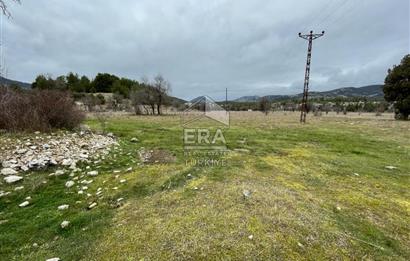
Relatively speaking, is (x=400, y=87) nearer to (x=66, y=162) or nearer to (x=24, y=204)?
(x=66, y=162)

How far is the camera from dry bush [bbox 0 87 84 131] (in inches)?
287

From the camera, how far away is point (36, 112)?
7836 millimetres

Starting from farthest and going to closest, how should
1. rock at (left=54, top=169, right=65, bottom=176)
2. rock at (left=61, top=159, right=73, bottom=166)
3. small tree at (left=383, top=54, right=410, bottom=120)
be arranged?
small tree at (left=383, top=54, right=410, bottom=120)
rock at (left=61, top=159, right=73, bottom=166)
rock at (left=54, top=169, right=65, bottom=176)

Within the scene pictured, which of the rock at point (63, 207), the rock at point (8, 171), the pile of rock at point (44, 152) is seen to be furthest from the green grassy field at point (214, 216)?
the pile of rock at point (44, 152)

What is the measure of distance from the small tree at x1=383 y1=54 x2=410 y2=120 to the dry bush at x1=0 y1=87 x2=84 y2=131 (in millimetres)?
32083

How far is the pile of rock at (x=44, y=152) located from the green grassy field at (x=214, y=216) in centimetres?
57

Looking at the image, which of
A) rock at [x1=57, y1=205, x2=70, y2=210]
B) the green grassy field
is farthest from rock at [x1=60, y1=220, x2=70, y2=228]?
rock at [x1=57, y1=205, x2=70, y2=210]

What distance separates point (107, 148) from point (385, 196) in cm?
696

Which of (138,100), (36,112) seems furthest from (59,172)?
(138,100)

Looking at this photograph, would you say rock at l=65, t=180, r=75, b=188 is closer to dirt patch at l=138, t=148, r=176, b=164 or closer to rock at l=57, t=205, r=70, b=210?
rock at l=57, t=205, r=70, b=210

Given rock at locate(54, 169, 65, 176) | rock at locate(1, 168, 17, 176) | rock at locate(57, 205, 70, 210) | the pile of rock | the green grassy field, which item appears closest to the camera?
the green grassy field

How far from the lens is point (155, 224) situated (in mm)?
2934

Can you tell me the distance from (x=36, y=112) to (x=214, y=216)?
7845mm

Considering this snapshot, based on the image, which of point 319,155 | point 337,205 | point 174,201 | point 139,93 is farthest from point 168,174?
point 139,93
